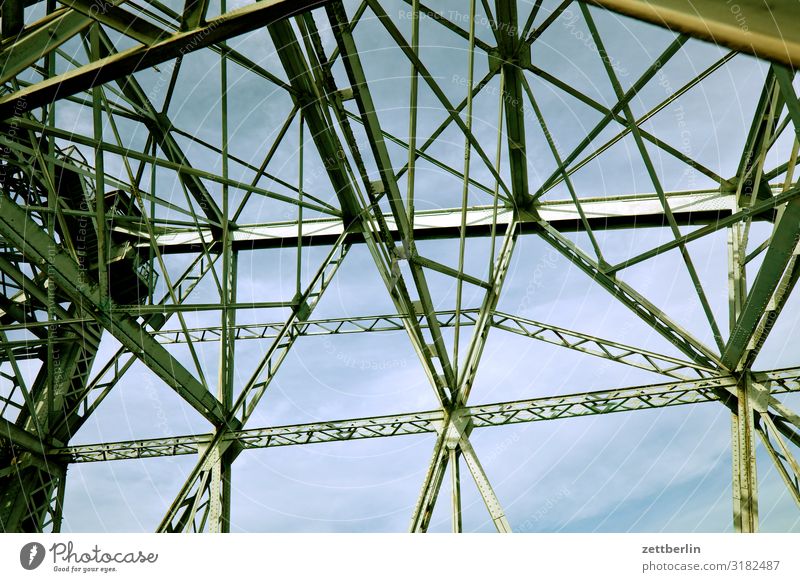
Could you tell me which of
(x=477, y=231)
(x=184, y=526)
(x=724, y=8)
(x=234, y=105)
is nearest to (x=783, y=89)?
(x=724, y=8)

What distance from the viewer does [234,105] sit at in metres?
11.3

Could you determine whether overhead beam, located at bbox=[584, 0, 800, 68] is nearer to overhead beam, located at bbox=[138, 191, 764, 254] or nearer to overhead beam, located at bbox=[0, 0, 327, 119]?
overhead beam, located at bbox=[0, 0, 327, 119]

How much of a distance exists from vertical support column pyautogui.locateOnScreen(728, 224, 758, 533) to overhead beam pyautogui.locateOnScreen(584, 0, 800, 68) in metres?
7.58

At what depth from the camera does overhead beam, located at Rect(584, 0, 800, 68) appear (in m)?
2.15

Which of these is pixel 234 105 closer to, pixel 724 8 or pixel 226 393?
pixel 226 393
